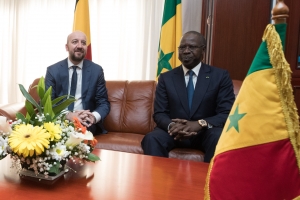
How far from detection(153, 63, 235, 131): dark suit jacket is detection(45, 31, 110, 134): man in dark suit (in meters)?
0.58

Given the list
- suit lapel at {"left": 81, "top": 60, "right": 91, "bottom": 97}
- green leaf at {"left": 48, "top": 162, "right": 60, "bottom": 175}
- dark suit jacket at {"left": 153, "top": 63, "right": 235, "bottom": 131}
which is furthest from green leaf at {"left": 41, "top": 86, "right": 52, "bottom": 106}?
suit lapel at {"left": 81, "top": 60, "right": 91, "bottom": 97}

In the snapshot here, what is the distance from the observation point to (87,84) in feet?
8.59

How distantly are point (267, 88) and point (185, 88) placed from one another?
56.4 inches

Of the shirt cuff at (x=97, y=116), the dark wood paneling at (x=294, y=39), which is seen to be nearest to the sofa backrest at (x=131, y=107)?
the shirt cuff at (x=97, y=116)

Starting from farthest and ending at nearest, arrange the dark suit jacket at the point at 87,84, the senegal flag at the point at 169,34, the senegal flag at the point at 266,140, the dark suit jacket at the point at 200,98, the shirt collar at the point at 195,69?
the senegal flag at the point at 169,34, the dark suit jacket at the point at 87,84, the shirt collar at the point at 195,69, the dark suit jacket at the point at 200,98, the senegal flag at the point at 266,140

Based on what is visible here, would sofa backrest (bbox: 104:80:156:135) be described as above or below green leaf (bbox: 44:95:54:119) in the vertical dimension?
below

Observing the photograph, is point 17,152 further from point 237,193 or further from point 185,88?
point 185,88

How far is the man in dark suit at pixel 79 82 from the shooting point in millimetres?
2615

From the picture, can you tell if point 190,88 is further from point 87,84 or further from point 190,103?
point 87,84

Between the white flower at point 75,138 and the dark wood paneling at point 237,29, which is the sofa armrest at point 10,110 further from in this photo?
the dark wood paneling at point 237,29

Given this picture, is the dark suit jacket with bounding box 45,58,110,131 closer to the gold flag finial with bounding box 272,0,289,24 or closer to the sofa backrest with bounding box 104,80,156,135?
the sofa backrest with bounding box 104,80,156,135

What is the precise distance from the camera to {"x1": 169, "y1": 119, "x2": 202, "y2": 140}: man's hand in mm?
2047

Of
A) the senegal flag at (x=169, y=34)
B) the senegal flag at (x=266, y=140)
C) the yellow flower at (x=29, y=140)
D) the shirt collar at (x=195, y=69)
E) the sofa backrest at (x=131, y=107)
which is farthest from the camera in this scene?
the senegal flag at (x=169, y=34)

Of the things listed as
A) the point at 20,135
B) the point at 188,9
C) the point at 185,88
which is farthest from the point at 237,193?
the point at 188,9
